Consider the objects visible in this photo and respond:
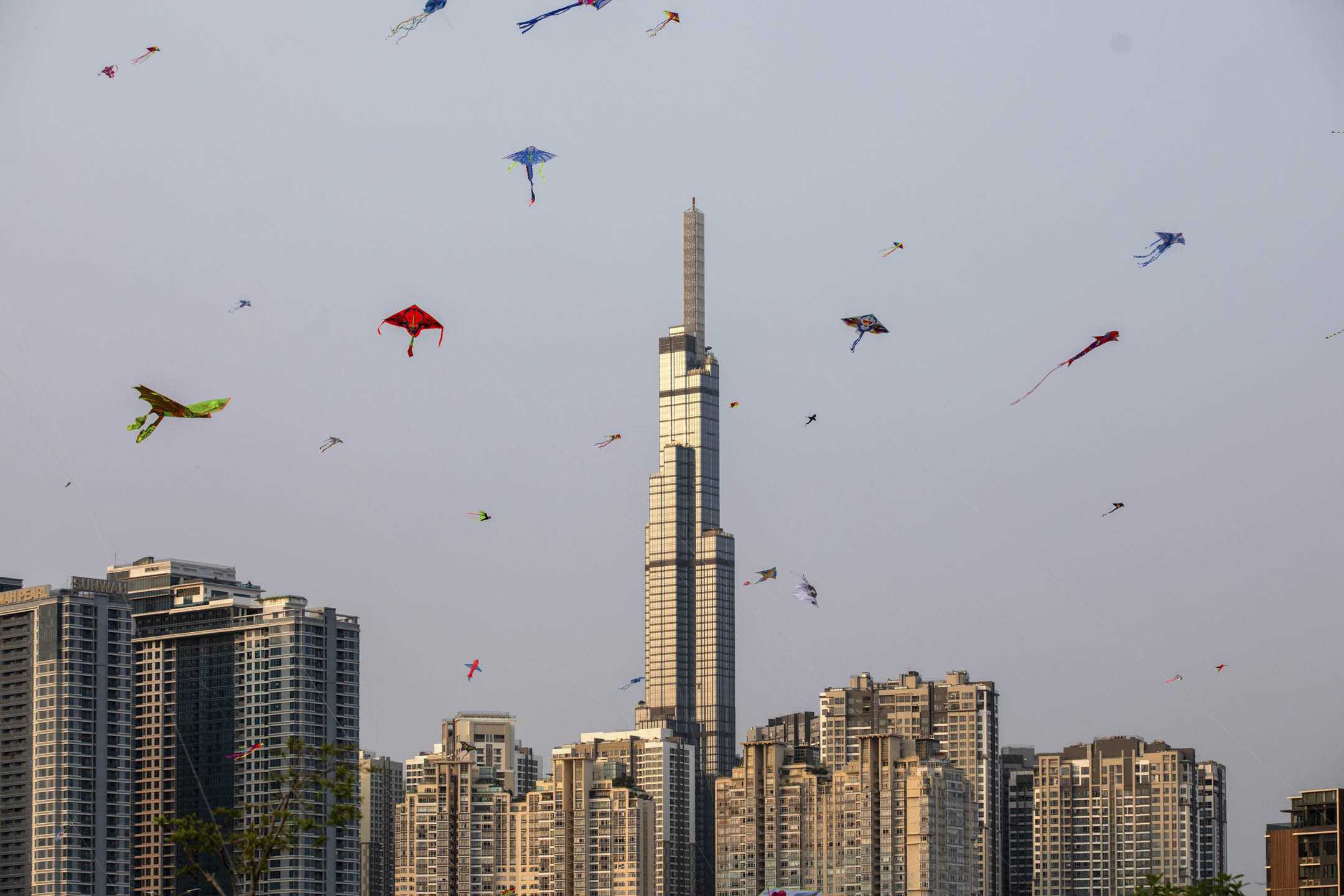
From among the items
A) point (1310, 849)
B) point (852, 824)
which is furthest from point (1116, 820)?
point (1310, 849)

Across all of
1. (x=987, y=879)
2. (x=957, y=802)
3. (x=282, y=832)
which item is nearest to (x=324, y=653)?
(x=957, y=802)

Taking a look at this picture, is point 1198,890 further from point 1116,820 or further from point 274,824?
point 1116,820

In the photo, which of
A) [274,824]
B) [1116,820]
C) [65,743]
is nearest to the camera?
[274,824]

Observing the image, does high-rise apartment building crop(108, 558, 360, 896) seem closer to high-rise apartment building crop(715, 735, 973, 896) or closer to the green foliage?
high-rise apartment building crop(715, 735, 973, 896)

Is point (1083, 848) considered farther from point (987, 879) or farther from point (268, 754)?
point (268, 754)

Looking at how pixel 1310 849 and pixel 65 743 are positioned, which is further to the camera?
pixel 65 743

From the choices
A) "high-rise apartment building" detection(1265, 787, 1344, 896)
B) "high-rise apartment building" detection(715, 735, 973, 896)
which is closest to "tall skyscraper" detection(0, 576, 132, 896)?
"high-rise apartment building" detection(715, 735, 973, 896)
